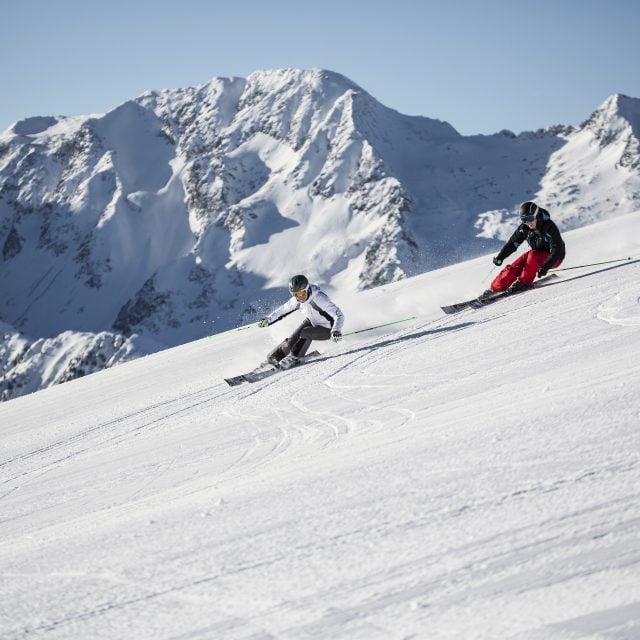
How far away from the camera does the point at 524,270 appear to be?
37.6 ft

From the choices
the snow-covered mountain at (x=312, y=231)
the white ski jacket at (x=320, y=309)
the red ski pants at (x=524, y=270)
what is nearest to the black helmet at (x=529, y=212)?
the red ski pants at (x=524, y=270)

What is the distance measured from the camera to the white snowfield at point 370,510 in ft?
9.48

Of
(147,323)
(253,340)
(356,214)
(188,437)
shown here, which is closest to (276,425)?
(188,437)

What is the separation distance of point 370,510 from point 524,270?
8435 mm

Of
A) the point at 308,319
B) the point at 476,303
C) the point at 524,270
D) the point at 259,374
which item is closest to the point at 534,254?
the point at 524,270

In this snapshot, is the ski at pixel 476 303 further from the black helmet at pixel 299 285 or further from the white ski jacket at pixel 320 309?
the black helmet at pixel 299 285

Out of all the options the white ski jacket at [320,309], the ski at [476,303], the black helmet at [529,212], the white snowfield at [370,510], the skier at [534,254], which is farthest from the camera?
the black helmet at [529,212]

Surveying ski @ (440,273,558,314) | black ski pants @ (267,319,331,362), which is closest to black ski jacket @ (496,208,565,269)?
ski @ (440,273,558,314)

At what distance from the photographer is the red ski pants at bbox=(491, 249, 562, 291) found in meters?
11.4

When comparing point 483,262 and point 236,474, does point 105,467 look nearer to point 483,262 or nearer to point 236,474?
point 236,474

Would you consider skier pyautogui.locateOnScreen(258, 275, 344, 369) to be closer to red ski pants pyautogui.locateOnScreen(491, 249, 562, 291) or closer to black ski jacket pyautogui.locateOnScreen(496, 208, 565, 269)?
red ski pants pyautogui.locateOnScreen(491, 249, 562, 291)

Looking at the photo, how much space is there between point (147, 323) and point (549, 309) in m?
172

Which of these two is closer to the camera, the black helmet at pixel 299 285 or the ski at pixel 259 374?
the ski at pixel 259 374

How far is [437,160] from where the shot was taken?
197875mm
